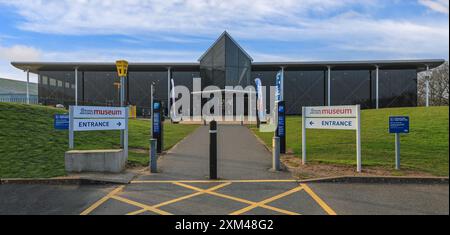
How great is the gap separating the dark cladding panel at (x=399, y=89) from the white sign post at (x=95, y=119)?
4116 cm

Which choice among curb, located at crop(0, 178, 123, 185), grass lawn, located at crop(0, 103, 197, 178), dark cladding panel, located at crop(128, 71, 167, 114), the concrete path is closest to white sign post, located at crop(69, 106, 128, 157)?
grass lawn, located at crop(0, 103, 197, 178)

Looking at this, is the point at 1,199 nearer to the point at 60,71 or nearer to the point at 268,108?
the point at 268,108

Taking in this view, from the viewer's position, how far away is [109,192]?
23.4 ft

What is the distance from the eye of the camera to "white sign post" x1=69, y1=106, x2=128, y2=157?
931 cm

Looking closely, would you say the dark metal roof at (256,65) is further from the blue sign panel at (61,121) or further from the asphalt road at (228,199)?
the asphalt road at (228,199)

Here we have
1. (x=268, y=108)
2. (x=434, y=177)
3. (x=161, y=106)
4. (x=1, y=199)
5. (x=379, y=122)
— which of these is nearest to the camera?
(x=1, y=199)

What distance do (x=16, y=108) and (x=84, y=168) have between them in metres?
10.2

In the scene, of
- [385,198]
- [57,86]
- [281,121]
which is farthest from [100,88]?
[385,198]

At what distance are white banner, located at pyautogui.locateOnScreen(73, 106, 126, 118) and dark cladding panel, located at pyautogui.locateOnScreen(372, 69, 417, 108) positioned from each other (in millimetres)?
41171

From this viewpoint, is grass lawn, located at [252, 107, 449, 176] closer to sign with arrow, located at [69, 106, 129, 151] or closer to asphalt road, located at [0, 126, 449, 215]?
asphalt road, located at [0, 126, 449, 215]

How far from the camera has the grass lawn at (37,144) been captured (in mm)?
8836

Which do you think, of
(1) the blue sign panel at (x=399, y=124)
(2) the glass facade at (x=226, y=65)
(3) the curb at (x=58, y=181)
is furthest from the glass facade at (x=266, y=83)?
(3) the curb at (x=58, y=181)

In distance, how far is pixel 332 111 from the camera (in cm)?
993
